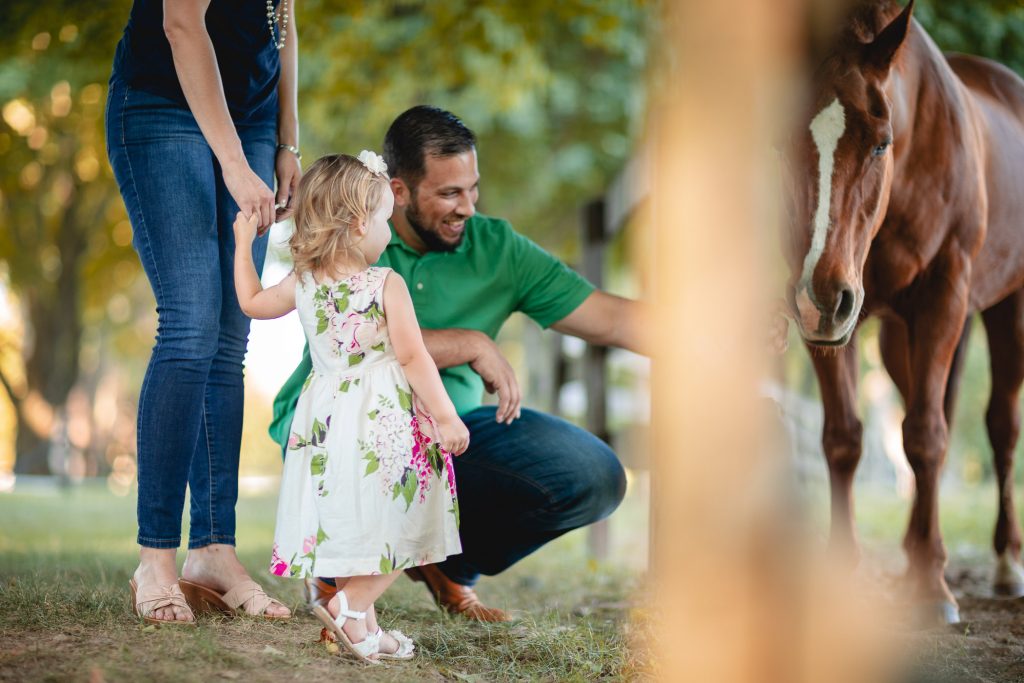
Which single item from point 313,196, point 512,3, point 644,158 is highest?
point 512,3

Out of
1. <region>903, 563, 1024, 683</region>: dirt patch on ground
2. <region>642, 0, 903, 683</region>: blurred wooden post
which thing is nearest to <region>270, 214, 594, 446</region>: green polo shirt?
<region>903, 563, 1024, 683</region>: dirt patch on ground

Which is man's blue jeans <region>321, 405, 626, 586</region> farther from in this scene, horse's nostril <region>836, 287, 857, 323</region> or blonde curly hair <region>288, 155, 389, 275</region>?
blonde curly hair <region>288, 155, 389, 275</region>

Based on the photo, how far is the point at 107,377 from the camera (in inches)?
930

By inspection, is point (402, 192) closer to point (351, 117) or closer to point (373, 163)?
point (373, 163)

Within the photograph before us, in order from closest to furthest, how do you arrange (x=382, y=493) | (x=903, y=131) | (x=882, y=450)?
1. (x=382, y=493)
2. (x=903, y=131)
3. (x=882, y=450)

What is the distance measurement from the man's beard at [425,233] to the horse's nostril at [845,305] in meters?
1.28

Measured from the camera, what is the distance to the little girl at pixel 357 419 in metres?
2.42

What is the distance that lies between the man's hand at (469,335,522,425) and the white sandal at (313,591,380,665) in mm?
765

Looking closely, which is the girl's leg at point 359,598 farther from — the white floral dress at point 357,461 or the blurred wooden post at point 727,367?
the blurred wooden post at point 727,367

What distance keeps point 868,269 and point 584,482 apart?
1.40 metres

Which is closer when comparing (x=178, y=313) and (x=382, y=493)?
(x=382, y=493)

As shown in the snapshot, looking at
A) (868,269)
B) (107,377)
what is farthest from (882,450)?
(868,269)

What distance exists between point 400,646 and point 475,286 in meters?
1.33

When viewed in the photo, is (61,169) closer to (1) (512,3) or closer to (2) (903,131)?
(1) (512,3)
